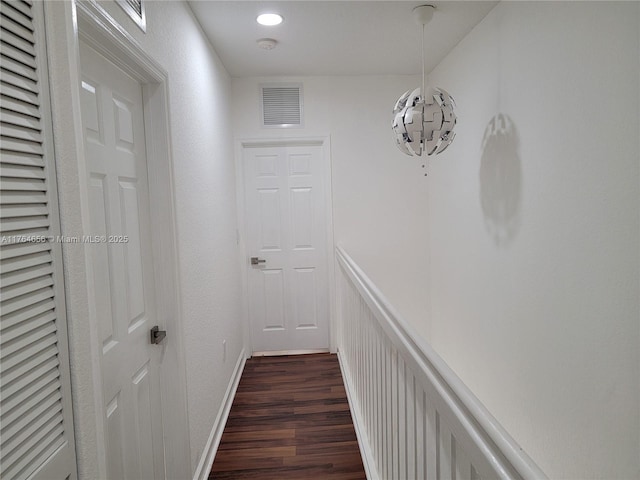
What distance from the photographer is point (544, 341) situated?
2002 mm

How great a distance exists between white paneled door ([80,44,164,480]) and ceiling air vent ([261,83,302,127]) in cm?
209

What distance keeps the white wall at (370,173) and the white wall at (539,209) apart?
0.02 m

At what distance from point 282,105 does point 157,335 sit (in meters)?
2.56

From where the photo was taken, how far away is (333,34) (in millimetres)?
2713

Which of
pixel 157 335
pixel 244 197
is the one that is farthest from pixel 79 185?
pixel 244 197

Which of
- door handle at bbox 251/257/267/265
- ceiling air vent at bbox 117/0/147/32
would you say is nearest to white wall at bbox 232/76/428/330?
door handle at bbox 251/257/267/265

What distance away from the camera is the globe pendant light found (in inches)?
90.4

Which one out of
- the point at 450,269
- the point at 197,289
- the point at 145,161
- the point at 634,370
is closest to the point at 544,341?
the point at 634,370

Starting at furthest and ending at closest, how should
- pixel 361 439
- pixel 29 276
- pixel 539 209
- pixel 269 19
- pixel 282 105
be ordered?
1. pixel 282 105
2. pixel 269 19
3. pixel 361 439
4. pixel 539 209
5. pixel 29 276

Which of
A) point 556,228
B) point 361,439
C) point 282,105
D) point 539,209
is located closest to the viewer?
point 556,228

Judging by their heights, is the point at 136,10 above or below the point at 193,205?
above

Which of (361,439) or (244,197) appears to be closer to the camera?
(361,439)

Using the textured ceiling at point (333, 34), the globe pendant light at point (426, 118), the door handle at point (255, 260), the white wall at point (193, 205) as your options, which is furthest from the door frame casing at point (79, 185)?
the door handle at point (255, 260)

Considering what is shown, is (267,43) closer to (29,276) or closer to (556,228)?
(556,228)
